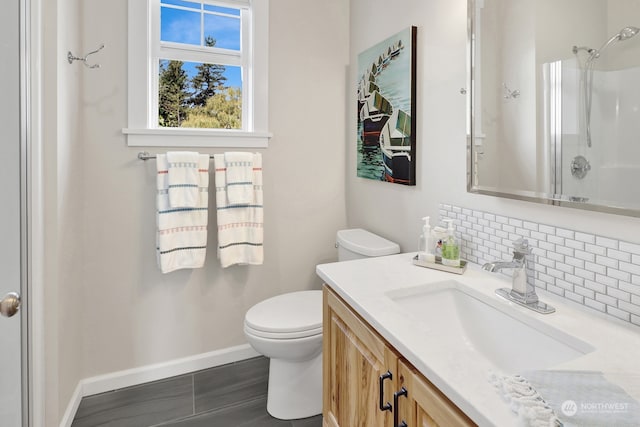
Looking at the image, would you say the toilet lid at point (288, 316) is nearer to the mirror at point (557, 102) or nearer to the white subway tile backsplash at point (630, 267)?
the mirror at point (557, 102)

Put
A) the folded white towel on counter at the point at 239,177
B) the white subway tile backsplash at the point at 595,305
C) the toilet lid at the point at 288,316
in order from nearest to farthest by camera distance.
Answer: the white subway tile backsplash at the point at 595,305, the toilet lid at the point at 288,316, the folded white towel on counter at the point at 239,177

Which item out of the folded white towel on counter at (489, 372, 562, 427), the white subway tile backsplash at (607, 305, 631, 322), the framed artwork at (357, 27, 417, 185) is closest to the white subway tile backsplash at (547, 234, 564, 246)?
the white subway tile backsplash at (607, 305, 631, 322)

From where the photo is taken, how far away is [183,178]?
1.90 metres

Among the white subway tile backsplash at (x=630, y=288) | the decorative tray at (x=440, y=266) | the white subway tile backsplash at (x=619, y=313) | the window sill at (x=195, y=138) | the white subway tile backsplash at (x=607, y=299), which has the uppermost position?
the window sill at (x=195, y=138)

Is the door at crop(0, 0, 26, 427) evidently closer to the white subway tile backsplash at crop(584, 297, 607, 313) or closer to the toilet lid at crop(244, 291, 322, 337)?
the toilet lid at crop(244, 291, 322, 337)

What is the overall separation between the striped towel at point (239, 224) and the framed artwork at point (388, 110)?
65 centimetres

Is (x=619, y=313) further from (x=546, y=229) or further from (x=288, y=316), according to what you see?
(x=288, y=316)

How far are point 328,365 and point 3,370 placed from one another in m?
0.97

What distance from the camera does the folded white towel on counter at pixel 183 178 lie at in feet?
6.16

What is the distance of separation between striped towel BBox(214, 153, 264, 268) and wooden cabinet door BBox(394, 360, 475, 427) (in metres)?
1.36

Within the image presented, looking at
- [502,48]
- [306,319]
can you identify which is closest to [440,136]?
[502,48]

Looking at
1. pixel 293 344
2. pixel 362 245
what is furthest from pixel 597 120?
pixel 293 344

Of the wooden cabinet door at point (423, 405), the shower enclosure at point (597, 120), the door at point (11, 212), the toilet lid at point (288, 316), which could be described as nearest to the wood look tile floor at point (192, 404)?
the toilet lid at point (288, 316)

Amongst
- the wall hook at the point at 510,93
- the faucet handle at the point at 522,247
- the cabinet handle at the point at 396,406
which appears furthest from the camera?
the wall hook at the point at 510,93
